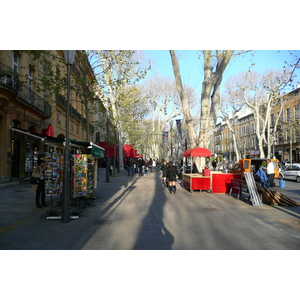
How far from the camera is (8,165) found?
53.7 feet

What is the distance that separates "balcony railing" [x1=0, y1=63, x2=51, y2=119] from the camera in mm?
14715

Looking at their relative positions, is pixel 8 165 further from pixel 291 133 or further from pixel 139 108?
pixel 291 133

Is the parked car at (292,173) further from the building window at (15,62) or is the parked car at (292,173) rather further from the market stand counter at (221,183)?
the building window at (15,62)

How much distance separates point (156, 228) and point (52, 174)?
3.57 meters

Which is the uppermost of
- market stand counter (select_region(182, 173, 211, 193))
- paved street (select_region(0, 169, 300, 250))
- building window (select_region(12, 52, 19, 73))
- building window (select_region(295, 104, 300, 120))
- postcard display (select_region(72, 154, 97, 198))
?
building window (select_region(295, 104, 300, 120))

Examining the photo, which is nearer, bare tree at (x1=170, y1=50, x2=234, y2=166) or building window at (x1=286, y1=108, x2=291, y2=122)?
bare tree at (x1=170, y1=50, x2=234, y2=166)

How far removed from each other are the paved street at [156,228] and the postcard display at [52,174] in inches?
33.7

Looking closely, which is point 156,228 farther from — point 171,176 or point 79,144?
point 171,176

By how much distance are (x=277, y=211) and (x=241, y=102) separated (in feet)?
108

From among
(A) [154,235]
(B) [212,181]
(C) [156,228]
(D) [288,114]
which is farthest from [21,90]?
(D) [288,114]

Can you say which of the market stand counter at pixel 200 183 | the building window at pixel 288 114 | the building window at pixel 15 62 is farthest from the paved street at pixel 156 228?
the building window at pixel 288 114

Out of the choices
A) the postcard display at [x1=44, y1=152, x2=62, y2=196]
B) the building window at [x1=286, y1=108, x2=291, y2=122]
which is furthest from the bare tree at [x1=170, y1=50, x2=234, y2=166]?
the building window at [x1=286, y1=108, x2=291, y2=122]

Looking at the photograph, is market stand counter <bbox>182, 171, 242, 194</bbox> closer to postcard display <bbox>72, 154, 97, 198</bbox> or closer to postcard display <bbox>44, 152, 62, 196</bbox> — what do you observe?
postcard display <bbox>72, 154, 97, 198</bbox>

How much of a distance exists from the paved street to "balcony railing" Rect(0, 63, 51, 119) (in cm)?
743
